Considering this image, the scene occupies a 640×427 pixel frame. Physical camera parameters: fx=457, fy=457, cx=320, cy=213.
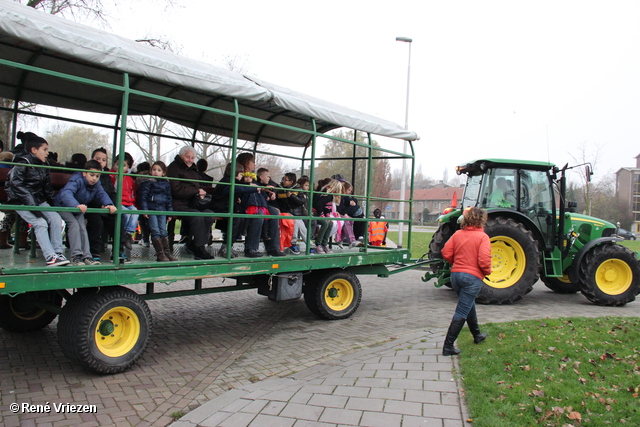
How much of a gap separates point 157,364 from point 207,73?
3275 millimetres

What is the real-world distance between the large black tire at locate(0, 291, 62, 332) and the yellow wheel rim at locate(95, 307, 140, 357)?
0.93 meters

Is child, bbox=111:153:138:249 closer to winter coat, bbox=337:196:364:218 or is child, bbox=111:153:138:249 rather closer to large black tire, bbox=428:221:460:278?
winter coat, bbox=337:196:364:218

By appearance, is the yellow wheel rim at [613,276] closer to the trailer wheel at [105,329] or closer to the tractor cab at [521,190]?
the tractor cab at [521,190]

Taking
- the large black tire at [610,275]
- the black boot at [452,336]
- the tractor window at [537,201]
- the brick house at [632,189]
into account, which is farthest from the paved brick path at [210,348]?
the brick house at [632,189]

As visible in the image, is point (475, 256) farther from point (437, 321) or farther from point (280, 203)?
point (280, 203)

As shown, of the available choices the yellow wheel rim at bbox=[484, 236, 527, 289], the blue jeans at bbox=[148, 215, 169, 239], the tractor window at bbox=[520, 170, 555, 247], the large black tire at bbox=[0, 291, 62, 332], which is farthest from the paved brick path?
the tractor window at bbox=[520, 170, 555, 247]

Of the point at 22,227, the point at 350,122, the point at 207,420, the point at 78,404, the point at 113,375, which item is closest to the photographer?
the point at 207,420

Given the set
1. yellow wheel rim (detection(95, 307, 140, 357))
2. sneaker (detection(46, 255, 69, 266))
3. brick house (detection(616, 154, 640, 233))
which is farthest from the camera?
brick house (detection(616, 154, 640, 233))

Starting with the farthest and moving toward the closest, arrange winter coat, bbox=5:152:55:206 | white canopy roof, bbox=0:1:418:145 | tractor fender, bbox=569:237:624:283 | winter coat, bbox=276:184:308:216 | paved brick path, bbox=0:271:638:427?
tractor fender, bbox=569:237:624:283, winter coat, bbox=276:184:308:216, winter coat, bbox=5:152:55:206, white canopy roof, bbox=0:1:418:145, paved brick path, bbox=0:271:638:427

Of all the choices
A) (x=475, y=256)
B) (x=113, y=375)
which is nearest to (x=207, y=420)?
(x=113, y=375)

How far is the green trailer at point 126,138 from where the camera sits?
420 cm

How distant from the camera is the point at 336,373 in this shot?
458 cm

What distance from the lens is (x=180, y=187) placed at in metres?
5.61

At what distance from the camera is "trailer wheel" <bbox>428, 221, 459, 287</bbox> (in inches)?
351
